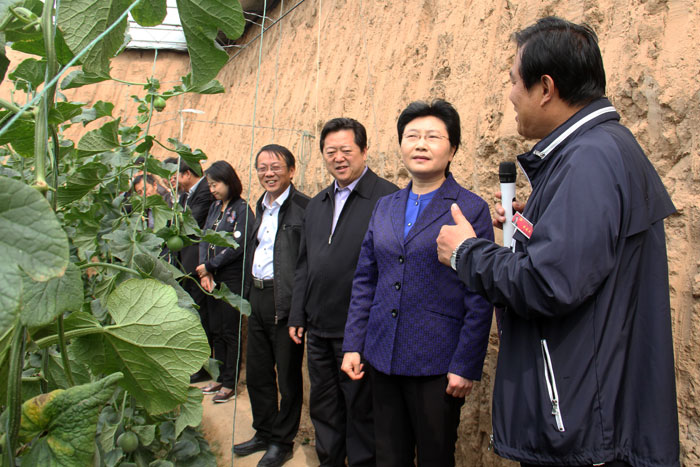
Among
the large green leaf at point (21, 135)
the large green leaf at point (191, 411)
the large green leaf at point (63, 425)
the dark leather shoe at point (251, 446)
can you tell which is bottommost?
the dark leather shoe at point (251, 446)

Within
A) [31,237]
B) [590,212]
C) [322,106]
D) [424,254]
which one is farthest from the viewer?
[322,106]

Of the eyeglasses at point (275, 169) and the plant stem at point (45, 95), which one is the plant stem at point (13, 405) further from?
the eyeglasses at point (275, 169)

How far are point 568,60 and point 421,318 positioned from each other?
981mm

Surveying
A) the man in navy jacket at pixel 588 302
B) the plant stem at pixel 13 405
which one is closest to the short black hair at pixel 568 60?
the man in navy jacket at pixel 588 302

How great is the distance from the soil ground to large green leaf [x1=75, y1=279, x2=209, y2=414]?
235 centimetres

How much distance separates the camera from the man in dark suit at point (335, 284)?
2627 millimetres

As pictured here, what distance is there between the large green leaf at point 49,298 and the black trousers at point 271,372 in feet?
8.10

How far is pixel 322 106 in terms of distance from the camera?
4820mm

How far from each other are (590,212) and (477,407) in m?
1.56

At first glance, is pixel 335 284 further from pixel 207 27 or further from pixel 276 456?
pixel 207 27

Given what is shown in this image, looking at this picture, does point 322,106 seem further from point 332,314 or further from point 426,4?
point 332,314

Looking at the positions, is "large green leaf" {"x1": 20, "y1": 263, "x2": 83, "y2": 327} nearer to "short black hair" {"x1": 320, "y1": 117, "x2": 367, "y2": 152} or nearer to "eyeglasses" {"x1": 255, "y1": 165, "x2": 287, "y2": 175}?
"short black hair" {"x1": 320, "y1": 117, "x2": 367, "y2": 152}

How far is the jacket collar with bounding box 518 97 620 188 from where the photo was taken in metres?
1.31

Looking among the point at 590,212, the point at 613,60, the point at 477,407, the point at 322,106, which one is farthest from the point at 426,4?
the point at 590,212
